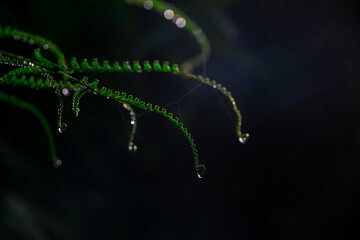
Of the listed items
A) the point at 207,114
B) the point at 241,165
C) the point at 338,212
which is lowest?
the point at 338,212

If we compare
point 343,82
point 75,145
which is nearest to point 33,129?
point 75,145

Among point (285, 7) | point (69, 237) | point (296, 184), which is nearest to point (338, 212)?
point (296, 184)

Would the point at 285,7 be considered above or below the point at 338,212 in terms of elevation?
above

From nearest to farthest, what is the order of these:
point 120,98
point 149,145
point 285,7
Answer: point 120,98
point 285,7
point 149,145

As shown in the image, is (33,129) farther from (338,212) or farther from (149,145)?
(338,212)

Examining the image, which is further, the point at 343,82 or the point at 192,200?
the point at 192,200

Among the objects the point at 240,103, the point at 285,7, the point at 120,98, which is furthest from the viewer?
the point at 240,103
